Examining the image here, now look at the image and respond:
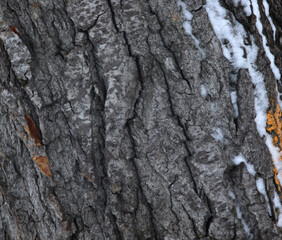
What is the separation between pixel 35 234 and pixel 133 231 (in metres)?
0.47

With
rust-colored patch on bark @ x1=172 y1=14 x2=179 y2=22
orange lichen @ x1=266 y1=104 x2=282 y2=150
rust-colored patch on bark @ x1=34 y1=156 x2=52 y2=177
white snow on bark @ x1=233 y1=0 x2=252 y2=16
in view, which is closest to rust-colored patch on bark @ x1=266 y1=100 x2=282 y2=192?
orange lichen @ x1=266 y1=104 x2=282 y2=150

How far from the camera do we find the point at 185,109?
130 cm

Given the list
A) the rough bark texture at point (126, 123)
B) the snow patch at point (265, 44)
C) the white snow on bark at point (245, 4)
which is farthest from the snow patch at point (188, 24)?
the snow patch at point (265, 44)

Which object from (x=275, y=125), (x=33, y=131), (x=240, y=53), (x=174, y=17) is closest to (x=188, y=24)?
(x=174, y=17)

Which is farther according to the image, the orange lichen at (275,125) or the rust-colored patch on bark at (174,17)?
the orange lichen at (275,125)

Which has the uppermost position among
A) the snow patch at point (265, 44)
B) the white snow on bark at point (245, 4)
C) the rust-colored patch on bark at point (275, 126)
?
the white snow on bark at point (245, 4)

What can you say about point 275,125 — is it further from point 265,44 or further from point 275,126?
point 265,44

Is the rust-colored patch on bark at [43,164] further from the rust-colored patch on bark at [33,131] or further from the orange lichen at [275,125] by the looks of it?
the orange lichen at [275,125]

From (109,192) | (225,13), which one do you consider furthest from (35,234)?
(225,13)

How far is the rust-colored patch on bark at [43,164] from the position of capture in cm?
133

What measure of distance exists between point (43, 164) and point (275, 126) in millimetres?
1098

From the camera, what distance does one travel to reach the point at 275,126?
1.46m

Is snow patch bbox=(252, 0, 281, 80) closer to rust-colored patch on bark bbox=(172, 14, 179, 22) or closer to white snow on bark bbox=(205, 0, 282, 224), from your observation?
white snow on bark bbox=(205, 0, 282, 224)

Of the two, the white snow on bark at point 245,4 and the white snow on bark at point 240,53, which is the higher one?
the white snow on bark at point 245,4
